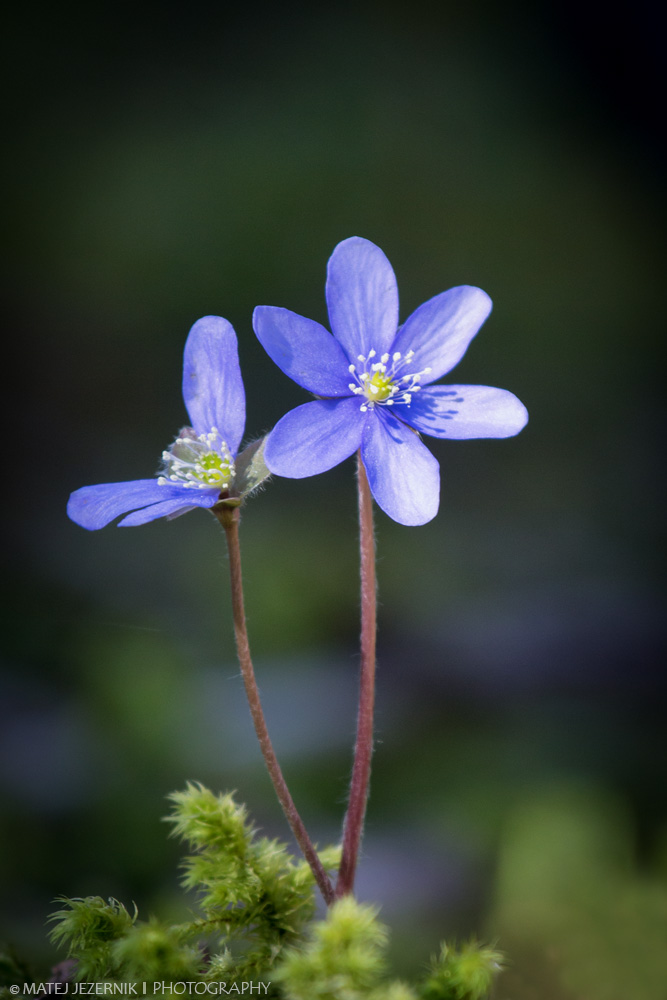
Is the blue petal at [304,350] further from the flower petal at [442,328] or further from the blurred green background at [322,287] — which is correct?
the blurred green background at [322,287]

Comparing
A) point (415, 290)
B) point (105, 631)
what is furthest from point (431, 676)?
point (415, 290)

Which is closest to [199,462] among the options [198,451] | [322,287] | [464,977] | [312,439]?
[198,451]

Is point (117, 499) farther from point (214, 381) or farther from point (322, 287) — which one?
point (322, 287)

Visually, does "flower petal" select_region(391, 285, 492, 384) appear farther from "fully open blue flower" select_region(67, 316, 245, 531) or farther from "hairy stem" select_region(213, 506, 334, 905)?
"hairy stem" select_region(213, 506, 334, 905)

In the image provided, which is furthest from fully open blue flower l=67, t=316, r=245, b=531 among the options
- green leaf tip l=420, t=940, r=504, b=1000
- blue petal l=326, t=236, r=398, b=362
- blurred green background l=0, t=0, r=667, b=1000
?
blurred green background l=0, t=0, r=667, b=1000

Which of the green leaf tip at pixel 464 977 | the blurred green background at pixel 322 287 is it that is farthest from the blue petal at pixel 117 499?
the blurred green background at pixel 322 287
